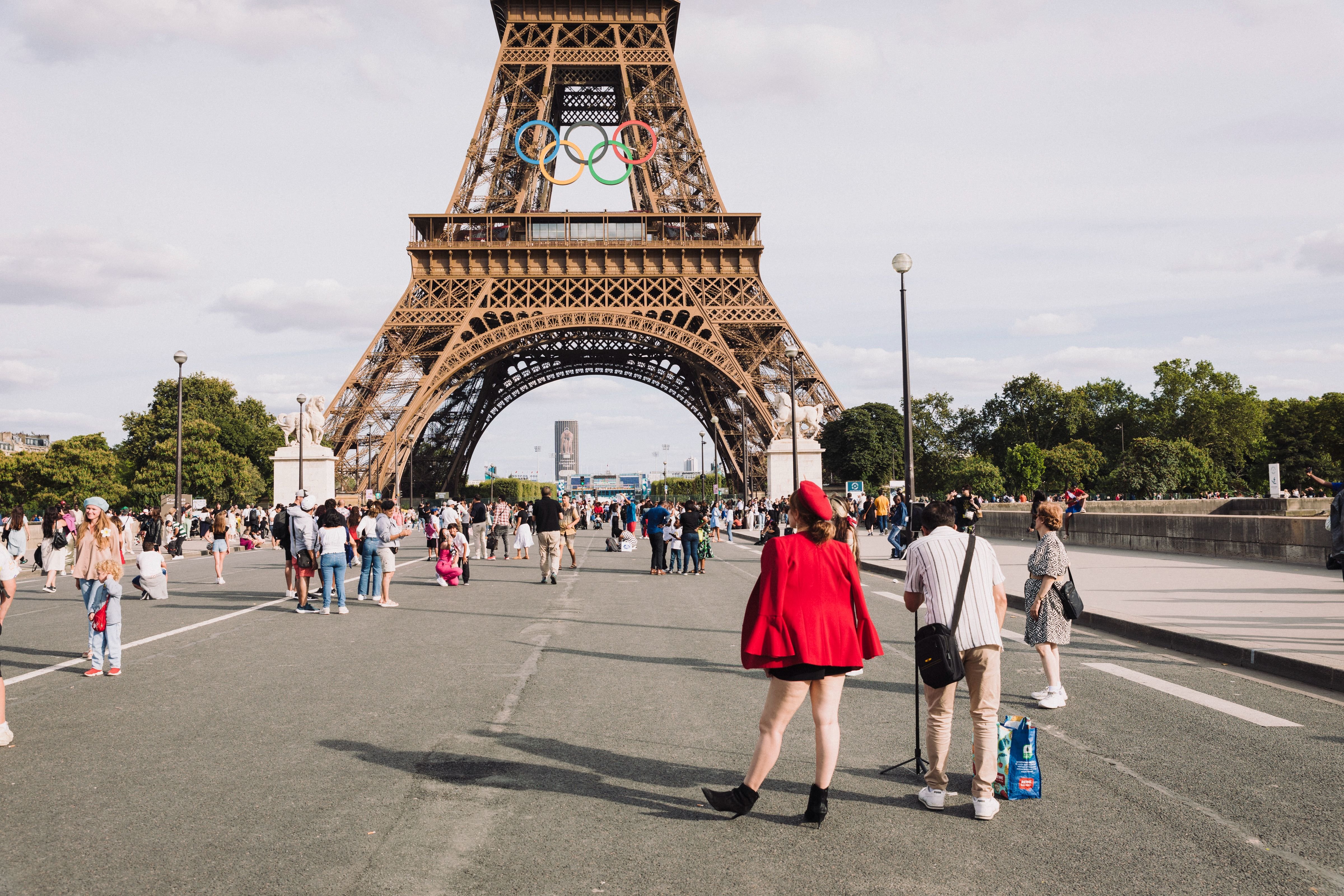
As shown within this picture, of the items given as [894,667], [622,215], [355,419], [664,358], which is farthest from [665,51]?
[894,667]

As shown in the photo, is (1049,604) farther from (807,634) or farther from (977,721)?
(807,634)

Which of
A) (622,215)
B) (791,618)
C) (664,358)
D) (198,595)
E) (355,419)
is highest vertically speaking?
(622,215)

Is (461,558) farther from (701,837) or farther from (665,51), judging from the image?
(665,51)

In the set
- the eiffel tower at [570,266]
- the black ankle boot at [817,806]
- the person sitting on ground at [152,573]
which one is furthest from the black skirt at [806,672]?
the eiffel tower at [570,266]

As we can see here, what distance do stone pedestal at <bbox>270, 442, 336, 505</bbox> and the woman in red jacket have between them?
132 feet

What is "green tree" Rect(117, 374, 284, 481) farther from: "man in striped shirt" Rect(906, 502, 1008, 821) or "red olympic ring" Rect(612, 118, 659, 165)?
"man in striped shirt" Rect(906, 502, 1008, 821)

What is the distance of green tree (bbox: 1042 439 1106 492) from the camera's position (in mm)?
81188

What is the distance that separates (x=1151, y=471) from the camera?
69.7 m

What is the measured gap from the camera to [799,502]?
4.69 m

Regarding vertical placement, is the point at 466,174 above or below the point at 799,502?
above

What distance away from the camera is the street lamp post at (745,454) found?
4425 cm

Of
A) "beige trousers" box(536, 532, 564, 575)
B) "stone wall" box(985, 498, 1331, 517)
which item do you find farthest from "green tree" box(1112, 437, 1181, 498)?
"beige trousers" box(536, 532, 564, 575)

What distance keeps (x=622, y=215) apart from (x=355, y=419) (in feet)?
48.7

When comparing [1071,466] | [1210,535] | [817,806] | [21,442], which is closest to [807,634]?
[817,806]
